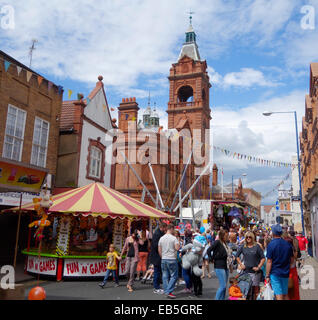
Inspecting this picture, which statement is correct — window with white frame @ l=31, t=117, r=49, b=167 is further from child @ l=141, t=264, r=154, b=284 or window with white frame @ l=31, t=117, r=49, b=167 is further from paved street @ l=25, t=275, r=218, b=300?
child @ l=141, t=264, r=154, b=284

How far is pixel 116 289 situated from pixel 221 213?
649 inches

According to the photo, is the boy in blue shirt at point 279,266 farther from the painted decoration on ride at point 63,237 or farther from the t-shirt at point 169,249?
the painted decoration on ride at point 63,237

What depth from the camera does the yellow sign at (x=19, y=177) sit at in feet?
19.9

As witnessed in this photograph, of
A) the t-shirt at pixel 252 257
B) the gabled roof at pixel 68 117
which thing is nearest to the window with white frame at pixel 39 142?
the gabled roof at pixel 68 117

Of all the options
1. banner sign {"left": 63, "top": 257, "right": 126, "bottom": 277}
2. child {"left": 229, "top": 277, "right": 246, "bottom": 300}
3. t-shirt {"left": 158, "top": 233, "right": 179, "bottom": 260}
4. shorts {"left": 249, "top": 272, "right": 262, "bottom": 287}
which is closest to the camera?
child {"left": 229, "top": 277, "right": 246, "bottom": 300}

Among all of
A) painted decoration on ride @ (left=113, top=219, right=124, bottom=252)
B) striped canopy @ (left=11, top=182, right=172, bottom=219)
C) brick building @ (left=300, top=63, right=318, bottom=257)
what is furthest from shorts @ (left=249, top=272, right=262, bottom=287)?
brick building @ (left=300, top=63, right=318, bottom=257)

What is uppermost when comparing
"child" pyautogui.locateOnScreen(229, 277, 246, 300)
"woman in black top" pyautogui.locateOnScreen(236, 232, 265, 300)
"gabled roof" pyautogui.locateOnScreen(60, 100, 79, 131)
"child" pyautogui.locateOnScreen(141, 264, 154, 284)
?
"gabled roof" pyautogui.locateOnScreen(60, 100, 79, 131)

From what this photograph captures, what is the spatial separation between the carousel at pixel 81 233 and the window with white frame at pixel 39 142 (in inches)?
167

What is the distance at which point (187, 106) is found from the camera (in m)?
51.3

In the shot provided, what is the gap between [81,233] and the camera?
1291cm

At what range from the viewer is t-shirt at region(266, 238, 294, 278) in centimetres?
611

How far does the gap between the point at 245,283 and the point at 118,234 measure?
6.50 m

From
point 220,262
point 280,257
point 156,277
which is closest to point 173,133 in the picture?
point 156,277

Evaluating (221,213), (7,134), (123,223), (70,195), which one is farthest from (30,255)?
(221,213)
